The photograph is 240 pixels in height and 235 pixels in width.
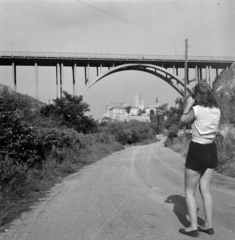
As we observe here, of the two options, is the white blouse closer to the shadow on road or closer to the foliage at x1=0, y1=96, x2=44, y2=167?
the shadow on road

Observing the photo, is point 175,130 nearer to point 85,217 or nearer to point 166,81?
point 166,81

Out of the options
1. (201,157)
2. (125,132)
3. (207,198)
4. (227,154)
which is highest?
(201,157)

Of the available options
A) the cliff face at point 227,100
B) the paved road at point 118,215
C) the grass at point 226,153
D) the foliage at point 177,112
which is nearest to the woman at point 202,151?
the paved road at point 118,215

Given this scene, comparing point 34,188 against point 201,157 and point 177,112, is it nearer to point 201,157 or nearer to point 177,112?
point 201,157

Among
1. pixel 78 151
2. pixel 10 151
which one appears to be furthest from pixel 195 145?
pixel 78 151

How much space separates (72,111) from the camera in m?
25.8

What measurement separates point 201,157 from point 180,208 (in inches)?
62.6

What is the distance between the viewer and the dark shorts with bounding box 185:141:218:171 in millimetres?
3496

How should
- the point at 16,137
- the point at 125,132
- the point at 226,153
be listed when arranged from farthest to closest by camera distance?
the point at 125,132, the point at 226,153, the point at 16,137

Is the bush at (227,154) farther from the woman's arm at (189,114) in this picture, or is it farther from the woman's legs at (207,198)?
the woman's arm at (189,114)

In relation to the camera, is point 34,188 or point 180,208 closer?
point 180,208

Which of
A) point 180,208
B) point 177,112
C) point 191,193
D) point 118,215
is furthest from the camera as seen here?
point 177,112

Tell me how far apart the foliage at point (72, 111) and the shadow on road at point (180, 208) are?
19010mm

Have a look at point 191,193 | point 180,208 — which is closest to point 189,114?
point 191,193
